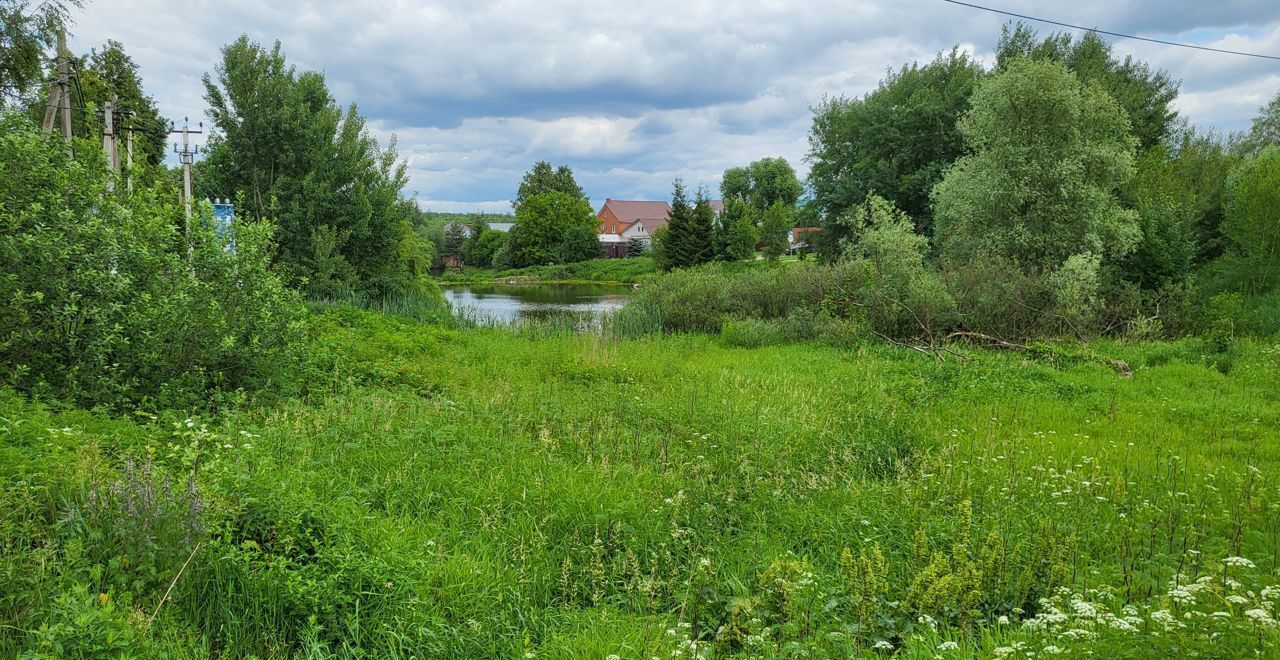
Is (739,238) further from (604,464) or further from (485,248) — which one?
(604,464)

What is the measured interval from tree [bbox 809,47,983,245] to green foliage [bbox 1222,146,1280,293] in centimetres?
1234

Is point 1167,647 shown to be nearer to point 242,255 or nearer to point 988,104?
point 242,255

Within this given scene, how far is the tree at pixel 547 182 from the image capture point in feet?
276

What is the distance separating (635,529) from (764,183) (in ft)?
232

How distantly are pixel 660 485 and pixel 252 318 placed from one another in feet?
16.0

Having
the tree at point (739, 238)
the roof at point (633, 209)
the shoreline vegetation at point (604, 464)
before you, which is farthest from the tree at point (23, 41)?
the roof at point (633, 209)

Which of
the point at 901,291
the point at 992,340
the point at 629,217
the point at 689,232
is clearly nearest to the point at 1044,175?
the point at 901,291

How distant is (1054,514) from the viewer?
4.52 metres

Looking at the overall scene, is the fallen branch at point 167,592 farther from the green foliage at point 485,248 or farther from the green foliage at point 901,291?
the green foliage at point 485,248

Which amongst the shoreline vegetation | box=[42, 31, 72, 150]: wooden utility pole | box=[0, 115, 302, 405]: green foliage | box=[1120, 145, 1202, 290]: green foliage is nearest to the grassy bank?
box=[1120, 145, 1202, 290]: green foliage

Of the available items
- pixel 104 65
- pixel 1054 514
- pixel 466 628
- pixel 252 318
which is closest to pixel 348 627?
pixel 466 628

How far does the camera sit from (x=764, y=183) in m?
71.6

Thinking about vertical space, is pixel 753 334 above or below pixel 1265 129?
below

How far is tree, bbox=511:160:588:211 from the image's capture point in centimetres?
8400
